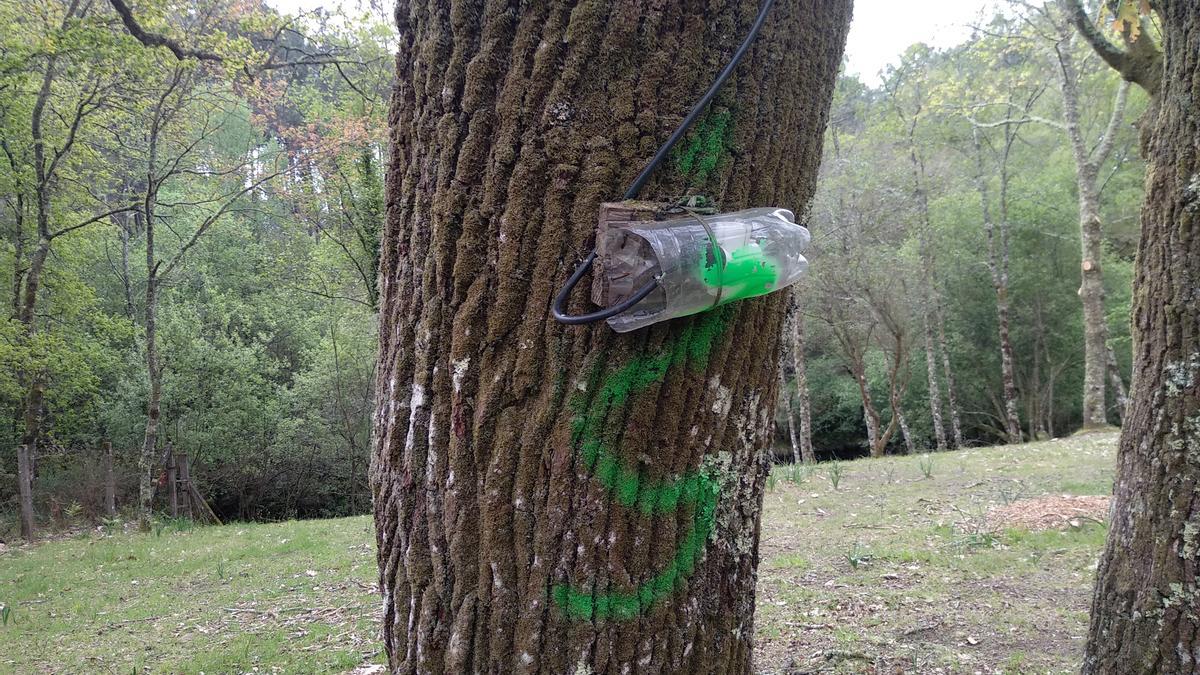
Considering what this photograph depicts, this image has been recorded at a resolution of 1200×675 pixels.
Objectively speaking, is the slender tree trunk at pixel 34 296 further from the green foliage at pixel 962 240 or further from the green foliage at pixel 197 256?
the green foliage at pixel 962 240

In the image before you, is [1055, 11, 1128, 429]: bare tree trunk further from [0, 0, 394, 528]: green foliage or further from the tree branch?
the tree branch

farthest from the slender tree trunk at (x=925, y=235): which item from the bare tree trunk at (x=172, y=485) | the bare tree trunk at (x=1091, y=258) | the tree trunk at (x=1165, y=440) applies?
the bare tree trunk at (x=172, y=485)

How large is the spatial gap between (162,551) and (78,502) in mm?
5878

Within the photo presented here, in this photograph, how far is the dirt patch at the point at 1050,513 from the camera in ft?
17.2

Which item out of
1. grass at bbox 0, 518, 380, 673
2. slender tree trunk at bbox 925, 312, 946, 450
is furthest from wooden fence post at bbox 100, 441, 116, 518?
slender tree trunk at bbox 925, 312, 946, 450

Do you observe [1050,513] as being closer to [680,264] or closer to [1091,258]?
[680,264]

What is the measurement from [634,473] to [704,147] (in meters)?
0.56

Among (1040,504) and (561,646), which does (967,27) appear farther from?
(561,646)

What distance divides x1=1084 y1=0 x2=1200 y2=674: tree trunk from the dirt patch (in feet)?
10.9

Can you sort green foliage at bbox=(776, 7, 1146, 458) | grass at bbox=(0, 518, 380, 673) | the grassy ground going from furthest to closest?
green foliage at bbox=(776, 7, 1146, 458) < grass at bbox=(0, 518, 380, 673) < the grassy ground

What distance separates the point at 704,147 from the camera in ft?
3.66

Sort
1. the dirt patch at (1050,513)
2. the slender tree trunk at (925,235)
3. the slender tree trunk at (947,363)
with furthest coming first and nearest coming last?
the slender tree trunk at (947,363) → the slender tree trunk at (925,235) → the dirt patch at (1050,513)

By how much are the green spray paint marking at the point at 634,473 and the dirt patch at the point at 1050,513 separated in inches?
208

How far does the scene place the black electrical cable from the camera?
102cm
